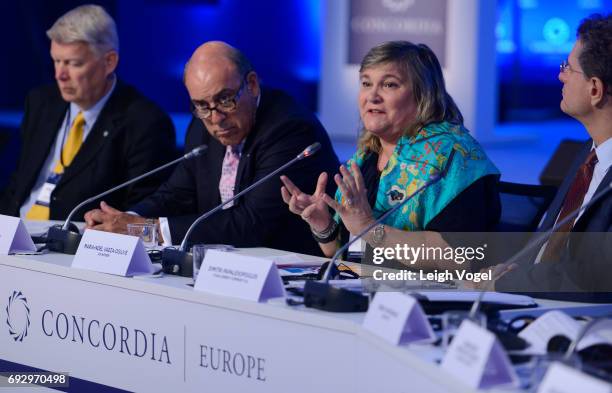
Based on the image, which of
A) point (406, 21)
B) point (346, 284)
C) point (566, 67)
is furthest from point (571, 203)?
point (406, 21)

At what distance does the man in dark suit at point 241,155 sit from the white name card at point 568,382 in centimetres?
202

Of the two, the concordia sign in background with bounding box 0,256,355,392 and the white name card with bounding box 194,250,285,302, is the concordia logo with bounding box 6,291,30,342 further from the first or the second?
the white name card with bounding box 194,250,285,302

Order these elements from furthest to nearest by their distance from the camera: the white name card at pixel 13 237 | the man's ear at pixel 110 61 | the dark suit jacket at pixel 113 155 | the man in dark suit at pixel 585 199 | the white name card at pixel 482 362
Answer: the man's ear at pixel 110 61 < the dark suit jacket at pixel 113 155 < the white name card at pixel 13 237 < the man in dark suit at pixel 585 199 < the white name card at pixel 482 362

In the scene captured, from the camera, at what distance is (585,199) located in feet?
8.96

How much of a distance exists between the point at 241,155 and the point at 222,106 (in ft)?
0.70

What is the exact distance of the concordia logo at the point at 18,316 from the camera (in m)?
2.91

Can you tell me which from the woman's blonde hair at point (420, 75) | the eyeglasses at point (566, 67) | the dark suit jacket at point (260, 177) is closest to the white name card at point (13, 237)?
the dark suit jacket at point (260, 177)

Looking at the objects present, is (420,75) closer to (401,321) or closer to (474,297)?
(474,297)

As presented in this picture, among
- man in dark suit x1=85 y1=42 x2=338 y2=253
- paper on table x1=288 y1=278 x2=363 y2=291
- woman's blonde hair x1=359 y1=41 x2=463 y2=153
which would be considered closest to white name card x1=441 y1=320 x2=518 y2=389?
paper on table x1=288 y1=278 x2=363 y2=291

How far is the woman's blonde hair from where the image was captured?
3.13 m

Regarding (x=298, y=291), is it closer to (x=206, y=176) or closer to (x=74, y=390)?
(x=74, y=390)

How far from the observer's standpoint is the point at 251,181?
3654 millimetres

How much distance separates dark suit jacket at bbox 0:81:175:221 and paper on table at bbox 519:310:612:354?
96.4 inches

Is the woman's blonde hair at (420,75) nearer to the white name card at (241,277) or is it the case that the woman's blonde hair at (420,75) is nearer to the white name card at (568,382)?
the white name card at (241,277)
